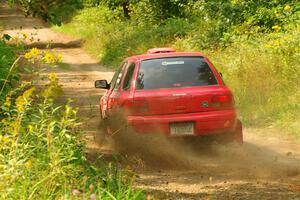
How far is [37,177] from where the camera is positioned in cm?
583

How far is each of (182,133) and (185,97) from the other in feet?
1.70

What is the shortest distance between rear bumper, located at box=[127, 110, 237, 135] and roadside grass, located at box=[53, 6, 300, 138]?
8.85 ft

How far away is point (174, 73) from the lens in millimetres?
9625

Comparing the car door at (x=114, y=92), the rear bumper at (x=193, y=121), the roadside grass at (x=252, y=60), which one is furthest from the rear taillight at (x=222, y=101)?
the roadside grass at (x=252, y=60)

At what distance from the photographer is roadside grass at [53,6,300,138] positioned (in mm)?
13076

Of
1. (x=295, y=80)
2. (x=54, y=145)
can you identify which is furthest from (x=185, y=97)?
(x=295, y=80)

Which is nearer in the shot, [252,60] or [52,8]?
[52,8]

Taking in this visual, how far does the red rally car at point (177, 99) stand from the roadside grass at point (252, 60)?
2627 millimetres

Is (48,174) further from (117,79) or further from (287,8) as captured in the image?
(287,8)

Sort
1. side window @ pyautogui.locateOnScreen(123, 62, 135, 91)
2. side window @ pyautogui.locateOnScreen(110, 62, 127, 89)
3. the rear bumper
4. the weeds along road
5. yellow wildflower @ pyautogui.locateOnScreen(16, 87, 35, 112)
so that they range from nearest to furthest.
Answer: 1. yellow wildflower @ pyautogui.locateOnScreen(16, 87, 35, 112)
2. the weeds along road
3. the rear bumper
4. side window @ pyautogui.locateOnScreen(123, 62, 135, 91)
5. side window @ pyautogui.locateOnScreen(110, 62, 127, 89)

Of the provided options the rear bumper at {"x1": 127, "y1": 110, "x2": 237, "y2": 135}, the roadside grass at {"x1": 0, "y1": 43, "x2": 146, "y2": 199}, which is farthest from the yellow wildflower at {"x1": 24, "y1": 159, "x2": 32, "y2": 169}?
the rear bumper at {"x1": 127, "y1": 110, "x2": 237, "y2": 135}

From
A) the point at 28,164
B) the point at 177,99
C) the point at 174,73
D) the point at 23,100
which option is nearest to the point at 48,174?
the point at 28,164

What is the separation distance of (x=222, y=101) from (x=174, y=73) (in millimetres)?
858

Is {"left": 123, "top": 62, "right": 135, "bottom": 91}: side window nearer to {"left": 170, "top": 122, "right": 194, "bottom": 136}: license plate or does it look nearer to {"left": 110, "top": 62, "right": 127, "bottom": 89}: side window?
{"left": 110, "top": 62, "right": 127, "bottom": 89}: side window
